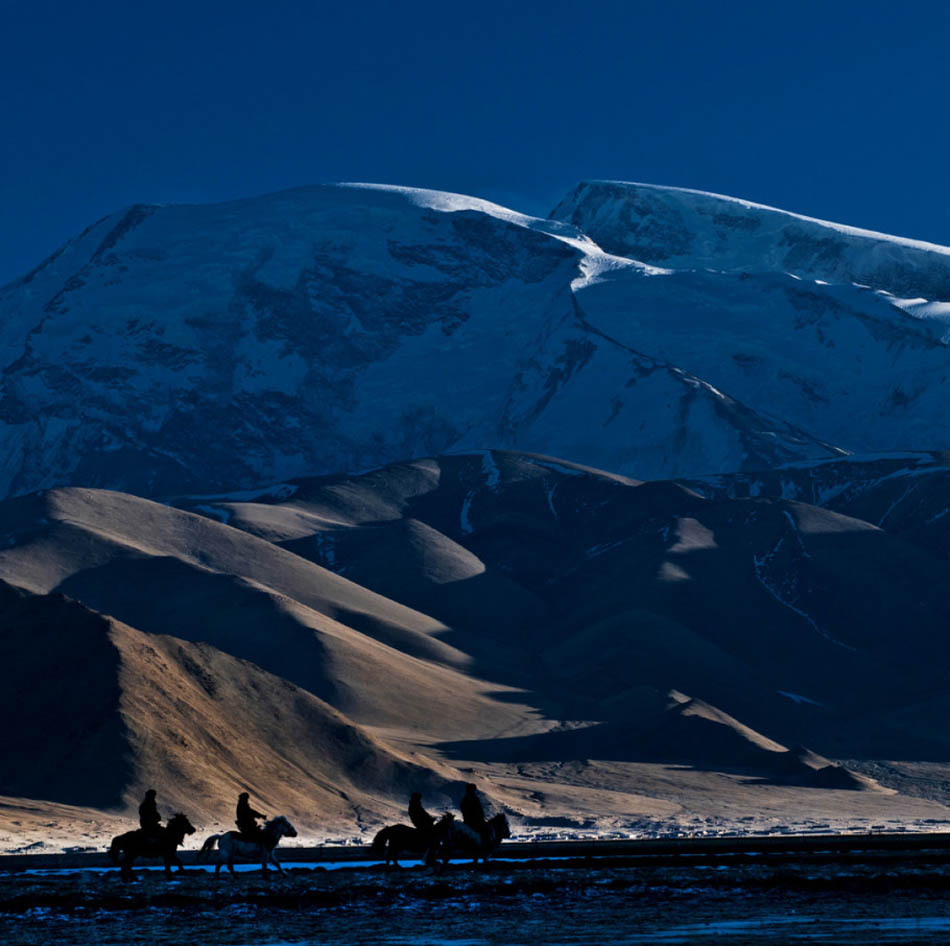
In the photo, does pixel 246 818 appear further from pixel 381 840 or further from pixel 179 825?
pixel 381 840

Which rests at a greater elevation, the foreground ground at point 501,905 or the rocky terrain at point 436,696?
→ the rocky terrain at point 436,696

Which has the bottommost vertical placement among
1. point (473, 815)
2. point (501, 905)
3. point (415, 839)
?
point (501, 905)

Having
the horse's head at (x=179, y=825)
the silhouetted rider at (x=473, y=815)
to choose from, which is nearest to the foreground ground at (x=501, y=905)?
the silhouetted rider at (x=473, y=815)

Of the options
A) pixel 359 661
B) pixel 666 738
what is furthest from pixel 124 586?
pixel 666 738

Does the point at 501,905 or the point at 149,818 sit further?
the point at 149,818

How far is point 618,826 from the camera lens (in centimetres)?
10281

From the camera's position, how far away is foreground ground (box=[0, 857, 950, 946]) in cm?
3253

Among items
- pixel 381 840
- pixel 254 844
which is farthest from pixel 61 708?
pixel 254 844

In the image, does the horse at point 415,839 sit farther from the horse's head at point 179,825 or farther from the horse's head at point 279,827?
the horse's head at point 179,825

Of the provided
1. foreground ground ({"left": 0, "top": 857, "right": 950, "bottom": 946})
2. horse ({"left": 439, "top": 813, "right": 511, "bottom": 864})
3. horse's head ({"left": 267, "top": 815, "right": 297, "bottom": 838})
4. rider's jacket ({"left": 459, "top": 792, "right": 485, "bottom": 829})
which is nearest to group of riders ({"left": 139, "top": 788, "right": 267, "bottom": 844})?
horse's head ({"left": 267, "top": 815, "right": 297, "bottom": 838})

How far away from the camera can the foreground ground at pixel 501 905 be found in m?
32.5

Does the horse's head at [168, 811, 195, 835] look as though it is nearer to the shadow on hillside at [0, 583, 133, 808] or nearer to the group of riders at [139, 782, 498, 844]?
the group of riders at [139, 782, 498, 844]

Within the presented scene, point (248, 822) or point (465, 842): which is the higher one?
point (248, 822)

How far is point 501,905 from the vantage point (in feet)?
123
